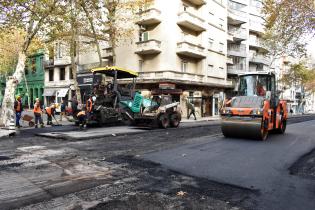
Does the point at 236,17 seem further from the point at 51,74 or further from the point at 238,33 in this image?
the point at 51,74

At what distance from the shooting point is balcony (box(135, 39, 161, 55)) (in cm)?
2920

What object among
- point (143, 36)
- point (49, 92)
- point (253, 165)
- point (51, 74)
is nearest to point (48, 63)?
point (51, 74)

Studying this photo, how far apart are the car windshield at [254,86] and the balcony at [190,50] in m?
18.6

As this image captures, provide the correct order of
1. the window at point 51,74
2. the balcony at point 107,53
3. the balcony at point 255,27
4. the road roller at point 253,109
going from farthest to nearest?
the balcony at point 255,27, the window at point 51,74, the balcony at point 107,53, the road roller at point 253,109

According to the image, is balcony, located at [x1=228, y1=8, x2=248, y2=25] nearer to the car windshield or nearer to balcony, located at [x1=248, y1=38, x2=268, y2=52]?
balcony, located at [x1=248, y1=38, x2=268, y2=52]

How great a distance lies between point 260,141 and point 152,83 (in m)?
19.6

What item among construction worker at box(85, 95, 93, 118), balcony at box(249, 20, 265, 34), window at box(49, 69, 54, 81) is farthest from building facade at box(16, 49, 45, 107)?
balcony at box(249, 20, 265, 34)

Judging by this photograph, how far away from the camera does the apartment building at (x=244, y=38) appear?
142 feet

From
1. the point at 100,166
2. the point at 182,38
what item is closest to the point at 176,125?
the point at 100,166

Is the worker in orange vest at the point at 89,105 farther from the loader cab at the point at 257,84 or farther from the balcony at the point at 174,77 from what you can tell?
the balcony at the point at 174,77

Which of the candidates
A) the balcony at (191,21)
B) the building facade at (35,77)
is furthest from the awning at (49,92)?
the balcony at (191,21)

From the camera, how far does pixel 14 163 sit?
22.5ft

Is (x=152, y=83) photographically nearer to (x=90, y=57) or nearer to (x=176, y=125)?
(x=90, y=57)

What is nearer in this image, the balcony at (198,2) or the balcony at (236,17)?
the balcony at (198,2)
